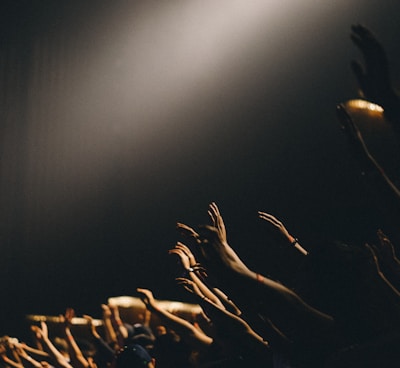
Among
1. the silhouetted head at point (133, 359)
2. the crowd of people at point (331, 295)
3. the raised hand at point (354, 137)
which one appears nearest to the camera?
the crowd of people at point (331, 295)

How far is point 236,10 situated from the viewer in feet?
15.6

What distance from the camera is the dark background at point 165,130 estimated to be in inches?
182

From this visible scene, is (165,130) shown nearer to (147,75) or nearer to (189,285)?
(147,75)

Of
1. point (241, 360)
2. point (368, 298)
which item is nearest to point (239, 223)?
point (241, 360)

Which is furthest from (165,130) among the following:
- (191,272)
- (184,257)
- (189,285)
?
(189,285)

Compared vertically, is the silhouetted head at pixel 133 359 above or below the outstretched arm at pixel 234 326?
below

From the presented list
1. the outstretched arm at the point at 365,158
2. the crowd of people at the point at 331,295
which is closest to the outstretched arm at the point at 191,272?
the crowd of people at the point at 331,295

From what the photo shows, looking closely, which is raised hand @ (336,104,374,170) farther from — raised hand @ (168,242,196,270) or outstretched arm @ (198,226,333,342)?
raised hand @ (168,242,196,270)

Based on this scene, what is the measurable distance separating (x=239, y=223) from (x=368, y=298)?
3.20m

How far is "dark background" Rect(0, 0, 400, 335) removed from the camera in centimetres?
462

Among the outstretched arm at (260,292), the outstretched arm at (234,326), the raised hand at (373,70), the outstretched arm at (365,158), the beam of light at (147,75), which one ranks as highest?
the beam of light at (147,75)

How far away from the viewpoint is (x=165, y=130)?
5.30 m

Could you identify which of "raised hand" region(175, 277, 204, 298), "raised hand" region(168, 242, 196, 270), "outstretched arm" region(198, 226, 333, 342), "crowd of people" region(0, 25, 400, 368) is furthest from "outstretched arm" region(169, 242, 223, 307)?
"outstretched arm" region(198, 226, 333, 342)

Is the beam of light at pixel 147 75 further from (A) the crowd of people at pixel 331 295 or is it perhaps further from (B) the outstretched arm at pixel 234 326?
(B) the outstretched arm at pixel 234 326
